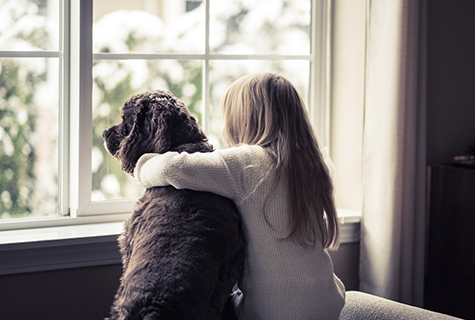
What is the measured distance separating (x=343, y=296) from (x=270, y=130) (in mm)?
503

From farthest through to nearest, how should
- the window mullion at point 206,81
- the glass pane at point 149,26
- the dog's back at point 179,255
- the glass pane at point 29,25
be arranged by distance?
the window mullion at point 206,81 → the glass pane at point 149,26 → the glass pane at point 29,25 → the dog's back at point 179,255

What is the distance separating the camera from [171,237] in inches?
39.1

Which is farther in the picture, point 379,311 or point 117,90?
point 117,90

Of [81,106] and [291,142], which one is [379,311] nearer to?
[291,142]

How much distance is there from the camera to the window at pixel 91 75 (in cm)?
165

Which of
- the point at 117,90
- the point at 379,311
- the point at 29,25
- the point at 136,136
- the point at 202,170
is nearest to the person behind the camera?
the point at 202,170

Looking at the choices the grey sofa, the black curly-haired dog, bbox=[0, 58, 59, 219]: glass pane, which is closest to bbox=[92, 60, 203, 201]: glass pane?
bbox=[0, 58, 59, 219]: glass pane

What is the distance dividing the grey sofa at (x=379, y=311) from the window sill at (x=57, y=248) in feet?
2.62

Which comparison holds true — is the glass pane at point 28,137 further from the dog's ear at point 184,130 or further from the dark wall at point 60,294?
the dog's ear at point 184,130

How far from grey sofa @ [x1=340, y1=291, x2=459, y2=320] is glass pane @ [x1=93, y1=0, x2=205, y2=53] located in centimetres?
114

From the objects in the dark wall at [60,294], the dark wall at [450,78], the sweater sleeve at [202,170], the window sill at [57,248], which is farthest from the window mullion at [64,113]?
the dark wall at [450,78]

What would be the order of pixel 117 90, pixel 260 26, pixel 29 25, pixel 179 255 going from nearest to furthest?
pixel 179 255 → pixel 29 25 → pixel 117 90 → pixel 260 26

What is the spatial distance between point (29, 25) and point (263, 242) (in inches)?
46.1

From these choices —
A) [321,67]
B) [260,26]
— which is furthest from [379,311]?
[260,26]
